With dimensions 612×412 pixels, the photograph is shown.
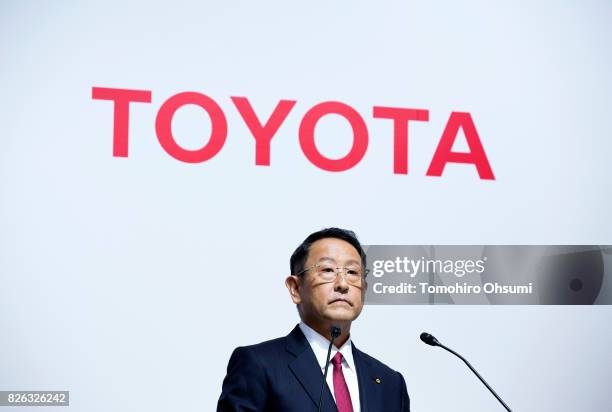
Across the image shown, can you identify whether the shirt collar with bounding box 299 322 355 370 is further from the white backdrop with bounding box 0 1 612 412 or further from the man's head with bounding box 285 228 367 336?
the white backdrop with bounding box 0 1 612 412

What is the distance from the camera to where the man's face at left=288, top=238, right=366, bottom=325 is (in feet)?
6.46

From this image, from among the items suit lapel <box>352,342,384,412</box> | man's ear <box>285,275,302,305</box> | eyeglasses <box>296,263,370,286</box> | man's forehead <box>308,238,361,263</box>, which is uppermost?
Result: man's forehead <box>308,238,361,263</box>

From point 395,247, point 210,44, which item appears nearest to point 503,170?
point 395,247

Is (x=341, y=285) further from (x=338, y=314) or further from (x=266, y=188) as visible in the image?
(x=266, y=188)

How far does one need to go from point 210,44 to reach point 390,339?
1397mm

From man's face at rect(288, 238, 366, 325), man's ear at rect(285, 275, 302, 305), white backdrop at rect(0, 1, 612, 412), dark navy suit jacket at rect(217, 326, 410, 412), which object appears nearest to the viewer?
dark navy suit jacket at rect(217, 326, 410, 412)

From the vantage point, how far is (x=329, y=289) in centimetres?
198

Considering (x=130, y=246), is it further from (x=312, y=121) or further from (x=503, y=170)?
(x=503, y=170)

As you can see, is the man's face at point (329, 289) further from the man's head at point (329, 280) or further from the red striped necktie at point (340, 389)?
the red striped necktie at point (340, 389)

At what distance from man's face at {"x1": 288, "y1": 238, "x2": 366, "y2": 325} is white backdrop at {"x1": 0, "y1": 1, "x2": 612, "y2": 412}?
72cm

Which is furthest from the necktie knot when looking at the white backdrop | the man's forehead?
the white backdrop

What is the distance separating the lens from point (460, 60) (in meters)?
3.10

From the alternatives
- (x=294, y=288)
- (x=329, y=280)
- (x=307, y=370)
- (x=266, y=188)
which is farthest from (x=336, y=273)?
(x=266, y=188)

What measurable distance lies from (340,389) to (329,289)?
275 mm
